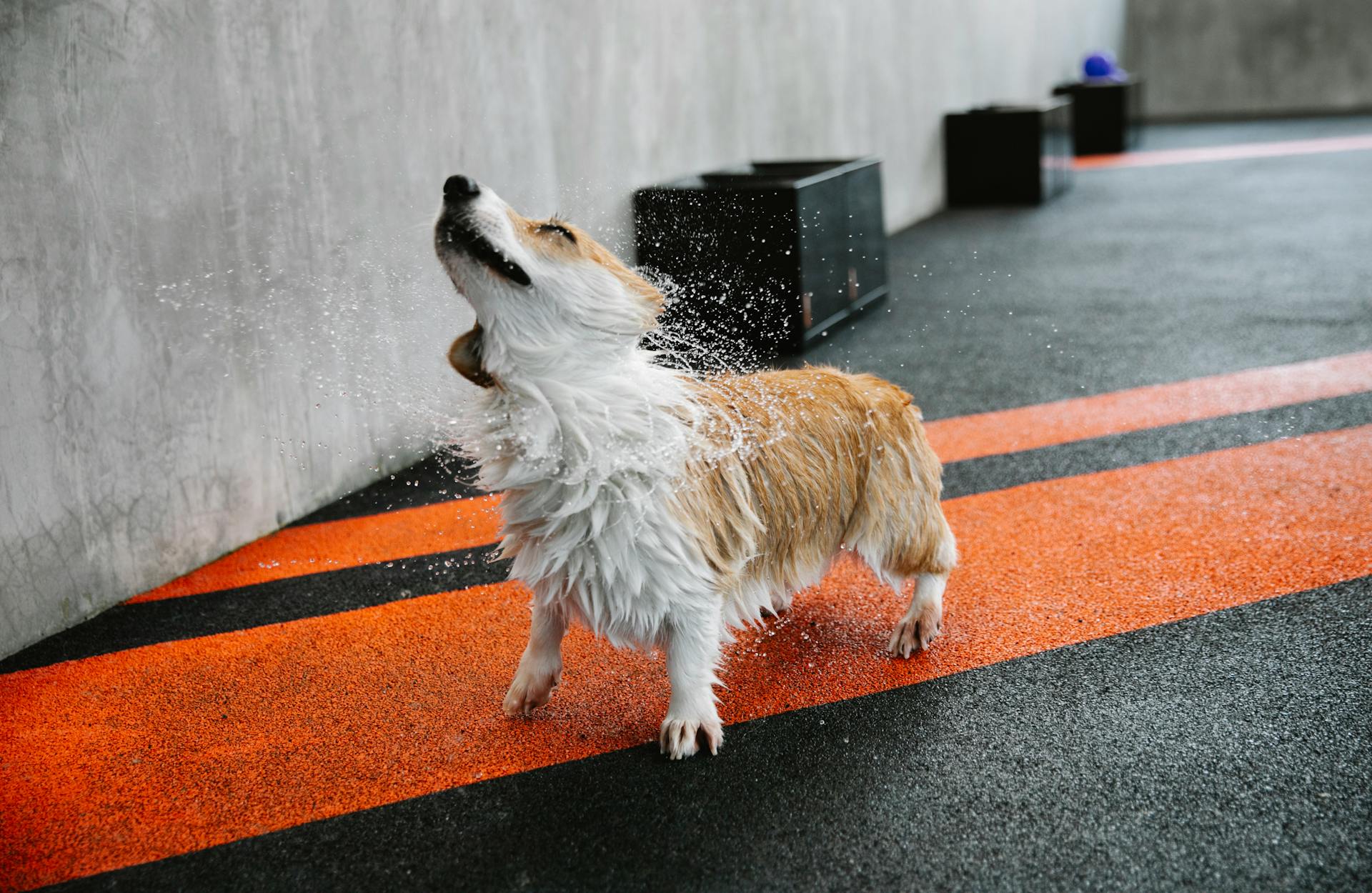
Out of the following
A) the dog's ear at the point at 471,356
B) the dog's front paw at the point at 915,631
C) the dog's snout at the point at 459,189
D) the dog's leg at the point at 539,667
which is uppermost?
the dog's snout at the point at 459,189

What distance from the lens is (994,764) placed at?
1.77m

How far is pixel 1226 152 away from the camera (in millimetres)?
9469

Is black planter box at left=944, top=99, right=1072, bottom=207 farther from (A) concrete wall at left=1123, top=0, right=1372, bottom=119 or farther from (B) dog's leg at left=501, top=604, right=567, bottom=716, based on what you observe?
(B) dog's leg at left=501, top=604, right=567, bottom=716

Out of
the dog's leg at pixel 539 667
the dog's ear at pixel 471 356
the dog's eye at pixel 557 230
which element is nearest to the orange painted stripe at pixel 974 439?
the dog's leg at pixel 539 667

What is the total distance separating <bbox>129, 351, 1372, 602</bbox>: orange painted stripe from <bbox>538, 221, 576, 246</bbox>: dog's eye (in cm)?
93

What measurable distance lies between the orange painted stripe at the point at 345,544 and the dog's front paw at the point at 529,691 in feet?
2.58

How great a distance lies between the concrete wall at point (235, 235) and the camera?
2.29 metres

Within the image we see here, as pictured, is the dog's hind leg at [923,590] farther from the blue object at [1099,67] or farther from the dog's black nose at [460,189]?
the blue object at [1099,67]

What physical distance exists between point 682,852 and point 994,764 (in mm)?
511

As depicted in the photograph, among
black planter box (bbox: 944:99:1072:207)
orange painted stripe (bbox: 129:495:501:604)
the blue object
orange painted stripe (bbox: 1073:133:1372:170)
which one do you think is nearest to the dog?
orange painted stripe (bbox: 129:495:501:604)

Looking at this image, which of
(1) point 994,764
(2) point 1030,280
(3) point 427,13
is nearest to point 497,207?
(1) point 994,764

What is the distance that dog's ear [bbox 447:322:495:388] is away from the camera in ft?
5.36

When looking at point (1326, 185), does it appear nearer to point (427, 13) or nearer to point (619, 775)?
point (427, 13)

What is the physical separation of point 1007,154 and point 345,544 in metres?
6.04
